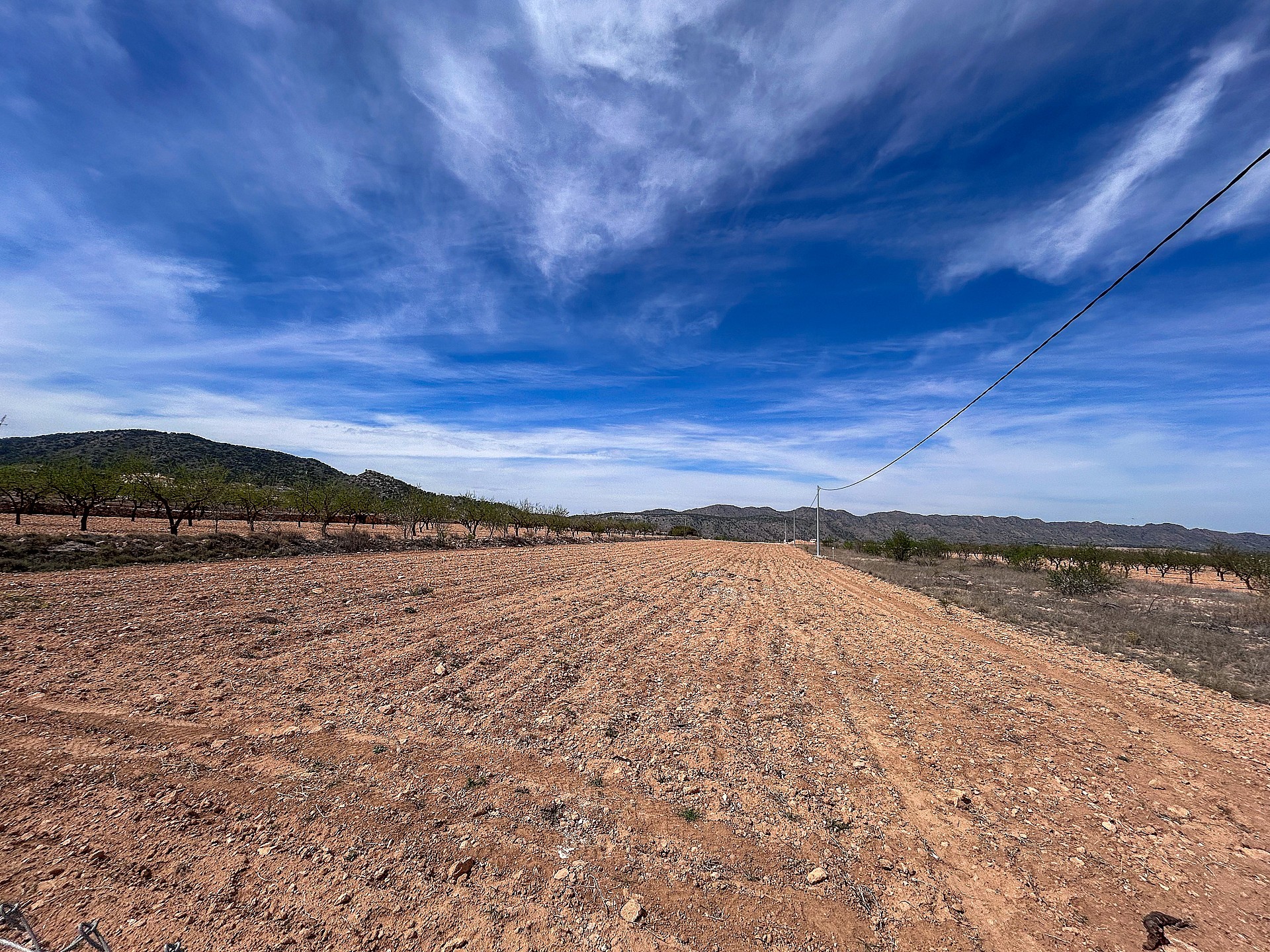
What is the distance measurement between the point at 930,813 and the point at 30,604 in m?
14.6

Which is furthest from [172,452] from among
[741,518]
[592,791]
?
[741,518]

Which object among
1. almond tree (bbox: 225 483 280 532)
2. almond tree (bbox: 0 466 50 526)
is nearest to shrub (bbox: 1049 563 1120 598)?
almond tree (bbox: 225 483 280 532)

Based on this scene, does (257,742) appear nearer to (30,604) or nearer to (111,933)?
(111,933)

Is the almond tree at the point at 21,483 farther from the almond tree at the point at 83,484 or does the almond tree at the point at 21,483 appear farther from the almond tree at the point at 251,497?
the almond tree at the point at 251,497

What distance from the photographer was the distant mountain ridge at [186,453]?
6147cm

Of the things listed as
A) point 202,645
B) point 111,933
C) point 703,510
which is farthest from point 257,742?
point 703,510

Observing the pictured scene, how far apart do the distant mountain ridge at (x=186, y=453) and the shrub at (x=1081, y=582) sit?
5721 centimetres

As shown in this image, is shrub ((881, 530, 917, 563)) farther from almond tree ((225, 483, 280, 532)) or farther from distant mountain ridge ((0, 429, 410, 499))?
distant mountain ridge ((0, 429, 410, 499))

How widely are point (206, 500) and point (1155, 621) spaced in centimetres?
4160

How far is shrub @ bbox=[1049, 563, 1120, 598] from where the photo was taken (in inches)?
736

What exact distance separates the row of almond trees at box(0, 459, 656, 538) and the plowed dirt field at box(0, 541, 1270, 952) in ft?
73.9

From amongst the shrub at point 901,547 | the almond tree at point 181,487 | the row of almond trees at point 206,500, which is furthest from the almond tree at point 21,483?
the shrub at point 901,547

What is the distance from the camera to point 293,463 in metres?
86.4

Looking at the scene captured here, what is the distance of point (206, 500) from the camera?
2728 centimetres
